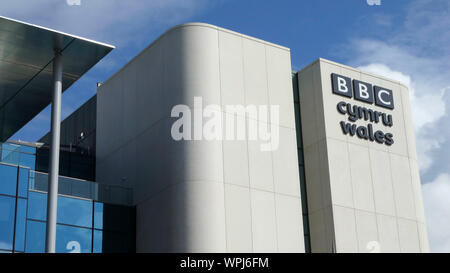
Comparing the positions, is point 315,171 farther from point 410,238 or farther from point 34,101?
point 34,101

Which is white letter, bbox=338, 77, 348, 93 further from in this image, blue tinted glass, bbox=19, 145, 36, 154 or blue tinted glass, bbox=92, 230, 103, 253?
blue tinted glass, bbox=19, 145, 36, 154

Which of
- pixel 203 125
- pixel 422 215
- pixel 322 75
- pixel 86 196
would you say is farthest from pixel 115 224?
pixel 422 215

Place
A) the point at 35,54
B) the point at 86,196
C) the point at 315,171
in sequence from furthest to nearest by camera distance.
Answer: the point at 315,171
the point at 86,196
the point at 35,54

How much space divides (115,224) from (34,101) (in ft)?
25.9

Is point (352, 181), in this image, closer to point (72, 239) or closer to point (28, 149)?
point (72, 239)

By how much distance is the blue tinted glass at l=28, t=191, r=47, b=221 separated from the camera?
37.3 meters

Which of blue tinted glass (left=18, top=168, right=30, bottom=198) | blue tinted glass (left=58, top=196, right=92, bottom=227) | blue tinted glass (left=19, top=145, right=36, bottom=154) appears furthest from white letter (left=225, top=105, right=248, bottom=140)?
blue tinted glass (left=19, top=145, right=36, bottom=154)

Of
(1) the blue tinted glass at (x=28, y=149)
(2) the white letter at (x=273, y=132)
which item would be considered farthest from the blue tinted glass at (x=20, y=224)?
A: (2) the white letter at (x=273, y=132)

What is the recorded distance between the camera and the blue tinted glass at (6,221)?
34000 millimetres

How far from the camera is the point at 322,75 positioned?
44.4m

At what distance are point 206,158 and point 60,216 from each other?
24.9ft

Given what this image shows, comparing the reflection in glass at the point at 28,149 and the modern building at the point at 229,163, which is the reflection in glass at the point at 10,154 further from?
the reflection in glass at the point at 28,149

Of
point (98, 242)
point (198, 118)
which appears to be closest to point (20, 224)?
point (98, 242)

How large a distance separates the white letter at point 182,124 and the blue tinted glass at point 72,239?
6.43 metres
